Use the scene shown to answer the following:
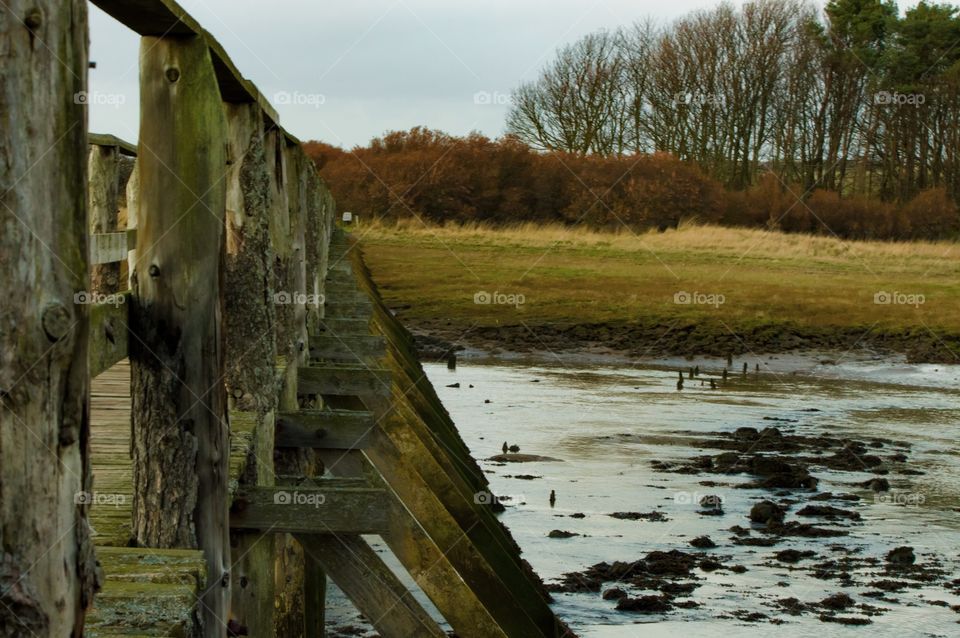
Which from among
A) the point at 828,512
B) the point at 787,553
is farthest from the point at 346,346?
the point at 828,512

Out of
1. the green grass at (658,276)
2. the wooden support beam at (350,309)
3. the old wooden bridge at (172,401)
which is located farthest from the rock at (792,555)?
the green grass at (658,276)

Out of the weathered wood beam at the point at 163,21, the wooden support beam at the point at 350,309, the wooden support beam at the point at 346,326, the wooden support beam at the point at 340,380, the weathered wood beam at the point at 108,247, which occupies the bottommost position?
the wooden support beam at the point at 340,380

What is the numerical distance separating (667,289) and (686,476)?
56.1ft

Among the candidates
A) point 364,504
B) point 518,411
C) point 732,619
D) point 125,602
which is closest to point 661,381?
point 518,411

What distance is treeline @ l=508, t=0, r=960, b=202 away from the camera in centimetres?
5562

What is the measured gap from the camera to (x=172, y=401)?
9.75 feet

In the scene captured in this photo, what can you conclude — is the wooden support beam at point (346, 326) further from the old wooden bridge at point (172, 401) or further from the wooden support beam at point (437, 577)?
the wooden support beam at point (437, 577)

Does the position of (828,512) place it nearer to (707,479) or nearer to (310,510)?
(707,479)

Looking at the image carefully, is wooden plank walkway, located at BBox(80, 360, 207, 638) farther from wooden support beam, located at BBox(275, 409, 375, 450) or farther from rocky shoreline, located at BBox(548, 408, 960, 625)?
rocky shoreline, located at BBox(548, 408, 960, 625)

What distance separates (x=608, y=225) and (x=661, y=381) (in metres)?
23.1

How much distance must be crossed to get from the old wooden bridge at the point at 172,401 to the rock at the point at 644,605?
3.56 m

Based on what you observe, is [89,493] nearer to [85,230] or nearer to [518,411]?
[85,230]

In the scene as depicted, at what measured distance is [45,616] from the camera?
184 cm

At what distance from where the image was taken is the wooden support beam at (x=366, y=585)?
4691 mm
